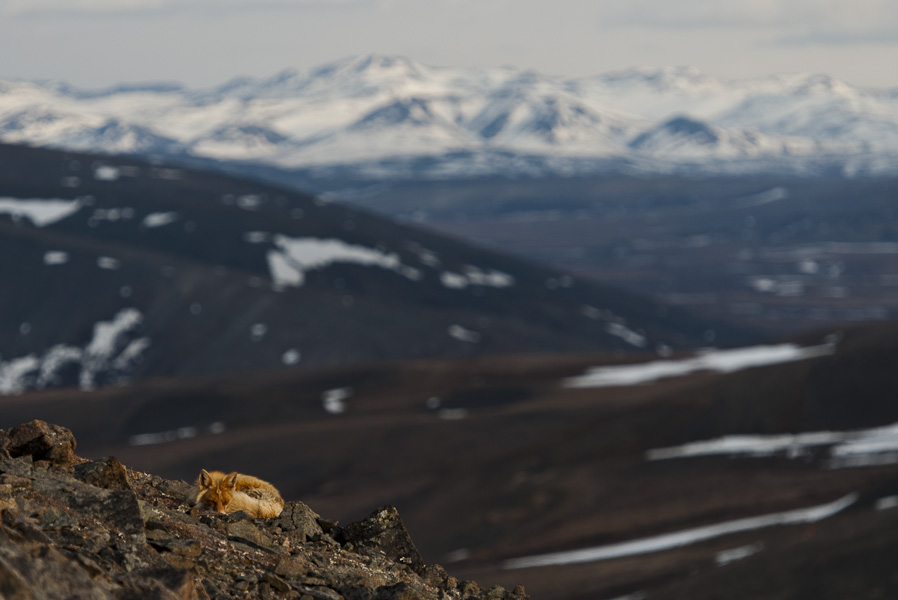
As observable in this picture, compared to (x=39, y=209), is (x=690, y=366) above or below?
above

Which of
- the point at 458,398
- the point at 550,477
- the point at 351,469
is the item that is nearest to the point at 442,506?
the point at 550,477

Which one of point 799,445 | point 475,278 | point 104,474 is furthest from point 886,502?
point 475,278

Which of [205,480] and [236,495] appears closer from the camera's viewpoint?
[205,480]

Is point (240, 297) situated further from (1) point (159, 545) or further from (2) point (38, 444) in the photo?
(1) point (159, 545)

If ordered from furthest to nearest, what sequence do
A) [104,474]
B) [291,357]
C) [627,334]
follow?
[627,334] → [291,357] → [104,474]

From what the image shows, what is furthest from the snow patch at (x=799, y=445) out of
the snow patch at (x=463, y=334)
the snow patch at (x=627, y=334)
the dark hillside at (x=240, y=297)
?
the snow patch at (x=627, y=334)

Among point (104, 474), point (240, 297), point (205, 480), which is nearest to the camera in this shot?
point (104, 474)
